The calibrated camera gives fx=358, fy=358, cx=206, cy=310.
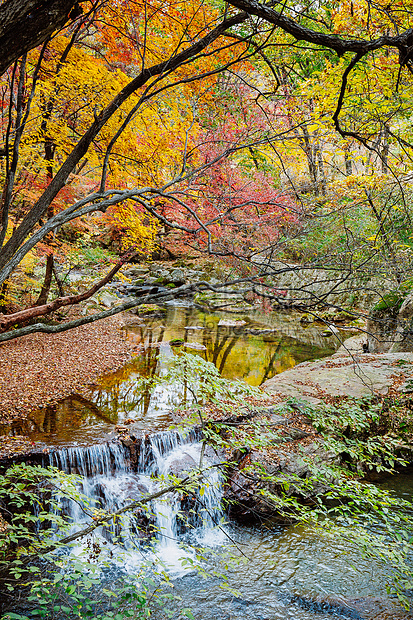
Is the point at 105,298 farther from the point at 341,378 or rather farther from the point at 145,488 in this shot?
the point at 145,488

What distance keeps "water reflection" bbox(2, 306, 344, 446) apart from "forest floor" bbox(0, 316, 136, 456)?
31 centimetres

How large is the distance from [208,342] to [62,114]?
789 centimetres

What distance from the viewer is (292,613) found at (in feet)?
12.4

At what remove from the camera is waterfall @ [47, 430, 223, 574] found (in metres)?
4.97

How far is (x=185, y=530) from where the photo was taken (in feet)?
17.3

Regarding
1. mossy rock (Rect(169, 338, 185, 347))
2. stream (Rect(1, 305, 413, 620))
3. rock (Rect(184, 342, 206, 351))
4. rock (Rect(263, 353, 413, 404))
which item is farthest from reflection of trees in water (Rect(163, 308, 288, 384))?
rock (Rect(263, 353, 413, 404))

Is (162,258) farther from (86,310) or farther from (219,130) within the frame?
(219,130)

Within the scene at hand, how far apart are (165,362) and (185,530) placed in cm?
492

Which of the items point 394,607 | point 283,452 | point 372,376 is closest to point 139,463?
point 283,452

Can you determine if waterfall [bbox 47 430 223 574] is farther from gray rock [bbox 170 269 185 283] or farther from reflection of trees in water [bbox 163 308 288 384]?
gray rock [bbox 170 269 185 283]

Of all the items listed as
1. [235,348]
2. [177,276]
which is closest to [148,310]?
[177,276]

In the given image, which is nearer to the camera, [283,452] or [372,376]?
[283,452]

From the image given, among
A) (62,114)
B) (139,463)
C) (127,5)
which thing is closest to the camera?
(127,5)

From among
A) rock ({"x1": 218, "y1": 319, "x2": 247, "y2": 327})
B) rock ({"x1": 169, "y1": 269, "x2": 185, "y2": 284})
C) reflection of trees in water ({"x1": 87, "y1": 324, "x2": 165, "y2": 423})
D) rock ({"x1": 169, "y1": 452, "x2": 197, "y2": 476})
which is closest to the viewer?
rock ({"x1": 169, "y1": 452, "x2": 197, "y2": 476})
